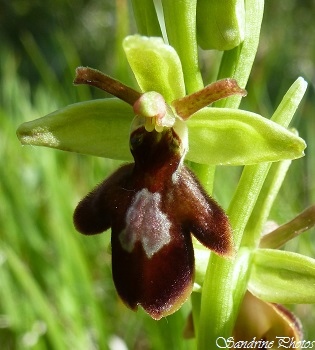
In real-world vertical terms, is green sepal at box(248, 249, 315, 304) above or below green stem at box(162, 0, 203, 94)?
below

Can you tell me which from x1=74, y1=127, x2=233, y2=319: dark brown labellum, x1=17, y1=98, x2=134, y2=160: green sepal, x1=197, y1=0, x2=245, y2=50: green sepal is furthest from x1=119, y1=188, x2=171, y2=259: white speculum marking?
x1=197, y1=0, x2=245, y2=50: green sepal

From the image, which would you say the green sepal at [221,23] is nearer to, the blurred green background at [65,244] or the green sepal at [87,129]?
the green sepal at [87,129]

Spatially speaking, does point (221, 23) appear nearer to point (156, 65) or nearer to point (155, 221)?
point (156, 65)

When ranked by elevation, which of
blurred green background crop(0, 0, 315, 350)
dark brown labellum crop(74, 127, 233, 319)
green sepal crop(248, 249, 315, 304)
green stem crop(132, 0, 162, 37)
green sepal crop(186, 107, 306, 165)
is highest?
green stem crop(132, 0, 162, 37)

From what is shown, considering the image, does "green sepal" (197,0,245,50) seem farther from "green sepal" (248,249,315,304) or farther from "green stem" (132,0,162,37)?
"green sepal" (248,249,315,304)

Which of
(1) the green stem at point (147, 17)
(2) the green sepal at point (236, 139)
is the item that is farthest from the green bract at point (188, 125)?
(1) the green stem at point (147, 17)


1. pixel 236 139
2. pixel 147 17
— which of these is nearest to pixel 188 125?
pixel 236 139

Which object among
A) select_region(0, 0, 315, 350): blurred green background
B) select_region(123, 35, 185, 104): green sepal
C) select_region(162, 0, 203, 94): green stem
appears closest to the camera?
select_region(123, 35, 185, 104): green sepal

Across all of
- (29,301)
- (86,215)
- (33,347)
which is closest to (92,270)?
(29,301)
